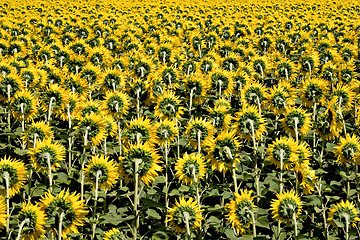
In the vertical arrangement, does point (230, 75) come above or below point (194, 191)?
above

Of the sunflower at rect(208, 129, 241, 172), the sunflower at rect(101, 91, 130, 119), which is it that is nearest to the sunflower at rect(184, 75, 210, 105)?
the sunflower at rect(101, 91, 130, 119)

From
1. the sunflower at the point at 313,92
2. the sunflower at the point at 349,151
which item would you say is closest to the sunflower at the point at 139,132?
the sunflower at the point at 349,151

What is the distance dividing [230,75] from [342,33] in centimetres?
752

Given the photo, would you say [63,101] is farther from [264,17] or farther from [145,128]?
[264,17]

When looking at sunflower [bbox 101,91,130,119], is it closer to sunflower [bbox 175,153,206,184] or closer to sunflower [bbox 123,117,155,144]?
sunflower [bbox 123,117,155,144]

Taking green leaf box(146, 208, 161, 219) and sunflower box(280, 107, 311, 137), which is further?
sunflower box(280, 107, 311, 137)

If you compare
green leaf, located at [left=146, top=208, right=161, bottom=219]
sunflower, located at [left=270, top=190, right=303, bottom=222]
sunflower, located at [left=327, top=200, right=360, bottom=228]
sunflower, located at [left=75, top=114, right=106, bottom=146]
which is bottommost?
green leaf, located at [left=146, top=208, right=161, bottom=219]

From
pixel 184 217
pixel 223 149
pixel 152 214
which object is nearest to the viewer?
pixel 184 217

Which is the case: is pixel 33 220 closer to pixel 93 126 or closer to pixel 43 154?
pixel 43 154

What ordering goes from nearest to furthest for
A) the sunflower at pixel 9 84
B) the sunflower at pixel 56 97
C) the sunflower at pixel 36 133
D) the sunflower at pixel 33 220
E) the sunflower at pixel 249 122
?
the sunflower at pixel 33 220 < the sunflower at pixel 36 133 < the sunflower at pixel 249 122 < the sunflower at pixel 56 97 < the sunflower at pixel 9 84

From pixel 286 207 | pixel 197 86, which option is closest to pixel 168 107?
pixel 197 86

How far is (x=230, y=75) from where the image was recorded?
17.3ft

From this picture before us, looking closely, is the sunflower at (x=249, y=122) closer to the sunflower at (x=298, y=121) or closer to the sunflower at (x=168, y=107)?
the sunflower at (x=298, y=121)

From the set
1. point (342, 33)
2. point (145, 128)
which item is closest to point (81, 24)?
point (342, 33)
